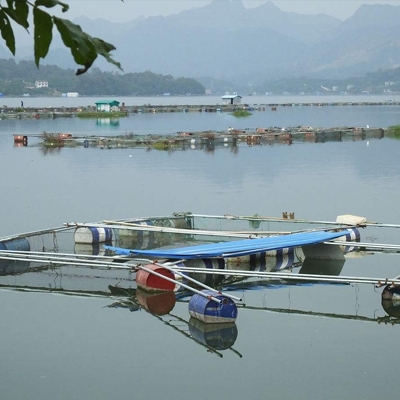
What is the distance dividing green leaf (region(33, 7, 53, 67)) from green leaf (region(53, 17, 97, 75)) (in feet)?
0.16

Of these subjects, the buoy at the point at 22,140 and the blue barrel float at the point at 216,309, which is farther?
the buoy at the point at 22,140

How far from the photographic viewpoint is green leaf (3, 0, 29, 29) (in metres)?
4.14

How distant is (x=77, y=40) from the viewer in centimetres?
406

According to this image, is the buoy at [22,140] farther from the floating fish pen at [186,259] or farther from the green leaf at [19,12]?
the green leaf at [19,12]

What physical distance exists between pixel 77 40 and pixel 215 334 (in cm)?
1218

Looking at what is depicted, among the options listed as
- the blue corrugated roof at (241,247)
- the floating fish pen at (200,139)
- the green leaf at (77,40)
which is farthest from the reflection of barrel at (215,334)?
the floating fish pen at (200,139)

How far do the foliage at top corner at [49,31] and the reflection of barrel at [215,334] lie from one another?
1172 cm

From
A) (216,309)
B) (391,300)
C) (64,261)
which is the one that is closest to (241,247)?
(216,309)

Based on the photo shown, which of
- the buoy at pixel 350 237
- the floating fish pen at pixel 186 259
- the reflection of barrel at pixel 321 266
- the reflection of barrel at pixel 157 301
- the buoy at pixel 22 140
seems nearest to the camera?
the floating fish pen at pixel 186 259

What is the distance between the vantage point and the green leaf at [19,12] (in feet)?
13.6

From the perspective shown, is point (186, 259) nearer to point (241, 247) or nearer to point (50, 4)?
point (241, 247)

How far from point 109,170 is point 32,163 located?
6775 mm

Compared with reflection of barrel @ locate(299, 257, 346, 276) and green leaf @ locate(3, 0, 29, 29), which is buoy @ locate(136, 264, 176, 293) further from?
green leaf @ locate(3, 0, 29, 29)

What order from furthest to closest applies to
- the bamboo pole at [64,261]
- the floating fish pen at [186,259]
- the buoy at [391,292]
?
1. the bamboo pole at [64,261]
2. the floating fish pen at [186,259]
3. the buoy at [391,292]
